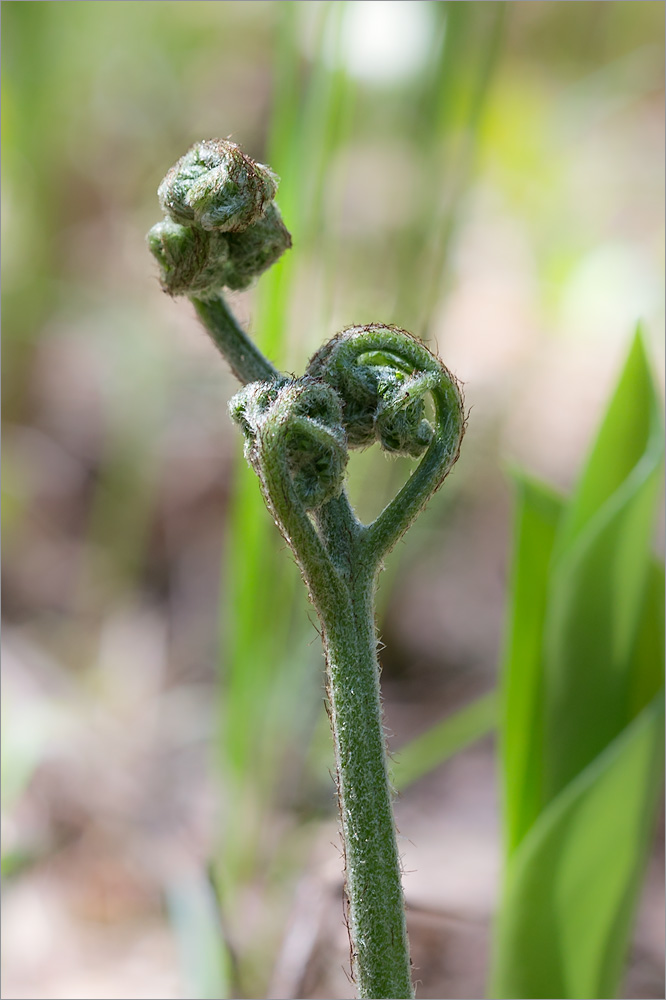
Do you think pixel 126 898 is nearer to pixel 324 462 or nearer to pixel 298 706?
pixel 298 706

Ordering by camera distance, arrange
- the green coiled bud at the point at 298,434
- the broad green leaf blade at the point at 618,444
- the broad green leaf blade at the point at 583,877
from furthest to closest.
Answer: the broad green leaf blade at the point at 618,444, the broad green leaf blade at the point at 583,877, the green coiled bud at the point at 298,434

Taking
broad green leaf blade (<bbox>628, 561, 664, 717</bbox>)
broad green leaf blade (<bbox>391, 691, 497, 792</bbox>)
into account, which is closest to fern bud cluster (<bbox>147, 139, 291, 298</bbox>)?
broad green leaf blade (<bbox>628, 561, 664, 717</bbox>)

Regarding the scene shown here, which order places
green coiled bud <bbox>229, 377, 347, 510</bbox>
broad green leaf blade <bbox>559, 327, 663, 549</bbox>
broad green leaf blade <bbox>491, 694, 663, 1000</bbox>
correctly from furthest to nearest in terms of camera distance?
broad green leaf blade <bbox>559, 327, 663, 549</bbox>
broad green leaf blade <bbox>491, 694, 663, 1000</bbox>
green coiled bud <bbox>229, 377, 347, 510</bbox>

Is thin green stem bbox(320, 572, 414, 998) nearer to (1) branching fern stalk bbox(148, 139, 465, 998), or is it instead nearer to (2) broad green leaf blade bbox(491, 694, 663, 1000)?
(1) branching fern stalk bbox(148, 139, 465, 998)

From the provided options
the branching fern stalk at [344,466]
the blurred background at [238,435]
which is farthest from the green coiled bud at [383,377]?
the blurred background at [238,435]

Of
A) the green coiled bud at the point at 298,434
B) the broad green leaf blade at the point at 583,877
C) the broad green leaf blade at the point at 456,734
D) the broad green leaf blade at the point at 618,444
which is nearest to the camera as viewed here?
the green coiled bud at the point at 298,434

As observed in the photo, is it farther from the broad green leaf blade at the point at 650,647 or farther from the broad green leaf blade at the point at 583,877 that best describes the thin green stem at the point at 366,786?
the broad green leaf blade at the point at 650,647

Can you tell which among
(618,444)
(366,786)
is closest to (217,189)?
(366,786)

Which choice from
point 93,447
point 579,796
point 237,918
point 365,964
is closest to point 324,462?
point 365,964

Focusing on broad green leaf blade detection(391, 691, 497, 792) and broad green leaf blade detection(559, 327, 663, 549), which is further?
broad green leaf blade detection(391, 691, 497, 792)
